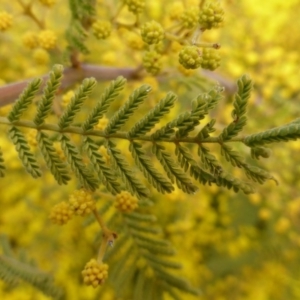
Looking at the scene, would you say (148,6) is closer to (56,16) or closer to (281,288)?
(56,16)

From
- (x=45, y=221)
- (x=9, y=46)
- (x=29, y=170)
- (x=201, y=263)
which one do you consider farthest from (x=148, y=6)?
(x=29, y=170)

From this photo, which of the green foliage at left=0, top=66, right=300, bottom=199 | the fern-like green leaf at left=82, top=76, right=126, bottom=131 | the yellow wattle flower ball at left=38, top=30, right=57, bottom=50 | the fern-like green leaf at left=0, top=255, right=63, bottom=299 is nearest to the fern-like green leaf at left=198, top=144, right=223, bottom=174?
the green foliage at left=0, top=66, right=300, bottom=199

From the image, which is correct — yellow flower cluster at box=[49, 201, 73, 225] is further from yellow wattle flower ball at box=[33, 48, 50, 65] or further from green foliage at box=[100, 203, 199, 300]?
yellow wattle flower ball at box=[33, 48, 50, 65]

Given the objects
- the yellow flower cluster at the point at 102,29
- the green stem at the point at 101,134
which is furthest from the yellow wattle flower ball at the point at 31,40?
the green stem at the point at 101,134

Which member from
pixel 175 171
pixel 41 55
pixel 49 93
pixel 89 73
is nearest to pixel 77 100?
pixel 49 93

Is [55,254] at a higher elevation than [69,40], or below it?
below

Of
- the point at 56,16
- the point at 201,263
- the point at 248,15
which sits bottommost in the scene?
the point at 201,263
